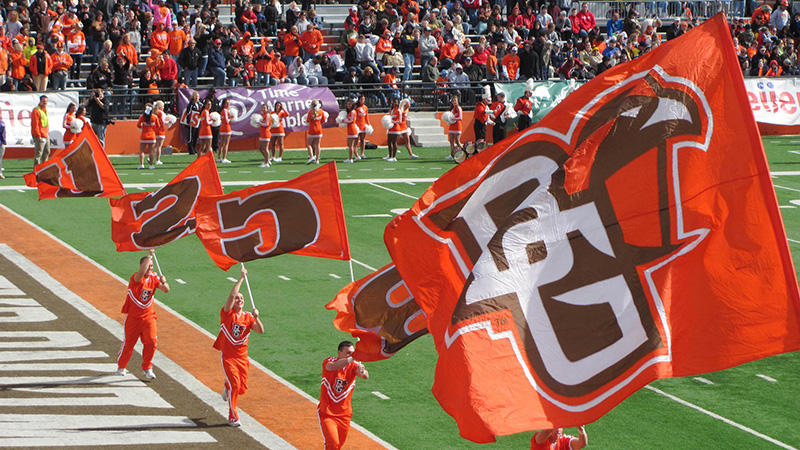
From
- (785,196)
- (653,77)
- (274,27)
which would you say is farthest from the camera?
(274,27)

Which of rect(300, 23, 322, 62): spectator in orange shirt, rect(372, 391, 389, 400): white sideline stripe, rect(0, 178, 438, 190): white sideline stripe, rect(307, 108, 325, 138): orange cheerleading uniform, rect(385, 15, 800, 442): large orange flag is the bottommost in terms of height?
rect(372, 391, 389, 400): white sideline stripe

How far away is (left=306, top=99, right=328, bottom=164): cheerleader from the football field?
2.64 metres

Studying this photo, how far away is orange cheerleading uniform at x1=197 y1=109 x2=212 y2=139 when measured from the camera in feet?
101

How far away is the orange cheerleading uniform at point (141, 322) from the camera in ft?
46.8

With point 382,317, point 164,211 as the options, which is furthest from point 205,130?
point 382,317

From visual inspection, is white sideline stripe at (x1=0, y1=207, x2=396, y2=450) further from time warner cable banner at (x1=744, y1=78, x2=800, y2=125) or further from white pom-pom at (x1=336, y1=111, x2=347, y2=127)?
time warner cable banner at (x1=744, y1=78, x2=800, y2=125)

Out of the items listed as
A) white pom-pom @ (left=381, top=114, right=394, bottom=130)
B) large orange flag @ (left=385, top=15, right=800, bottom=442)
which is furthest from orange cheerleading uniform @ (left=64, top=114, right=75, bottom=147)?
large orange flag @ (left=385, top=15, right=800, bottom=442)

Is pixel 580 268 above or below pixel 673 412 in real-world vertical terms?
above

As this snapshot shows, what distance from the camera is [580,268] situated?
7.66m

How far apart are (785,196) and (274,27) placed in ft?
60.3

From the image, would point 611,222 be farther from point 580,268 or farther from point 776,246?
point 776,246

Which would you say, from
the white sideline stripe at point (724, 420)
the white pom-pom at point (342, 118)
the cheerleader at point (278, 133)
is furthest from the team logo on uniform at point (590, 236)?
the white pom-pom at point (342, 118)

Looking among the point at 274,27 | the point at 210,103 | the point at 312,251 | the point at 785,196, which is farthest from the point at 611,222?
the point at 274,27

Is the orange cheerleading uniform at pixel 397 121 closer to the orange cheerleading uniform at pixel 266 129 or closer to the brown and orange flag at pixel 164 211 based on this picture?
the orange cheerleading uniform at pixel 266 129
